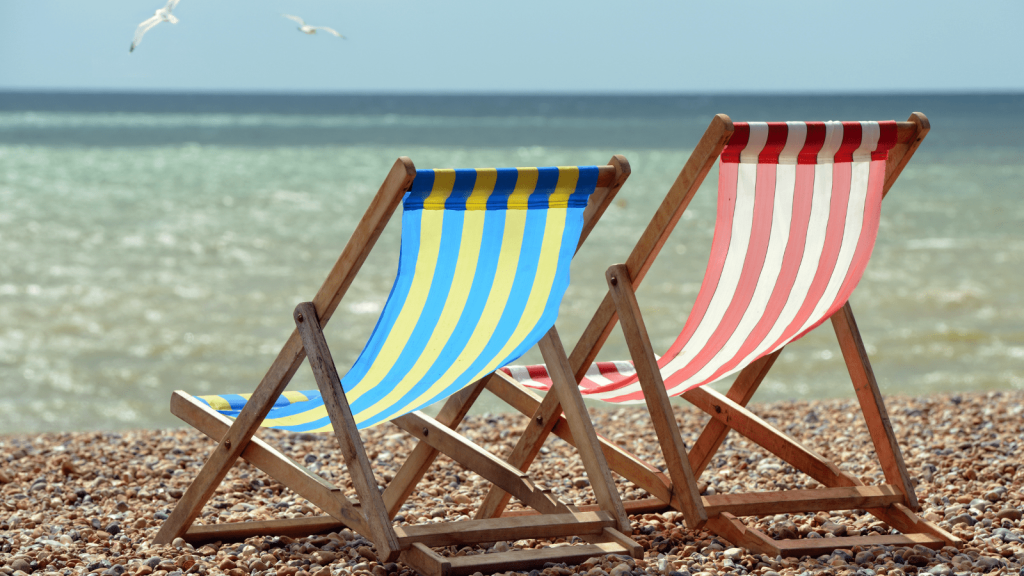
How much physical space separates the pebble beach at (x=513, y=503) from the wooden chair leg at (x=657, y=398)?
0.15 metres

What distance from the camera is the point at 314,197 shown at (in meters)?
16.4

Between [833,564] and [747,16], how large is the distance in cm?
5229

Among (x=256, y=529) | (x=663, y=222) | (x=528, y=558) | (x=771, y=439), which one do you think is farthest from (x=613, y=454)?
(x=256, y=529)

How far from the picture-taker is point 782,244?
245cm

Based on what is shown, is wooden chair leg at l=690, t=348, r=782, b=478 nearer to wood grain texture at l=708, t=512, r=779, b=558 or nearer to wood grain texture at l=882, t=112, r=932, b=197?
wood grain texture at l=708, t=512, r=779, b=558

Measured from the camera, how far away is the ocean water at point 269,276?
623cm

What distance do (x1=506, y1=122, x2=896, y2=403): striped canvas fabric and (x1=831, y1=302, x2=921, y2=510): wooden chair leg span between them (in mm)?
140

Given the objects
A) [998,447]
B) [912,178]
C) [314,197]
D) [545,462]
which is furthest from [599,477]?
[912,178]

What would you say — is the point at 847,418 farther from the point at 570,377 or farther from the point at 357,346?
the point at 357,346

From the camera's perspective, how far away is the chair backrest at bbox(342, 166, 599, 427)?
2072 mm

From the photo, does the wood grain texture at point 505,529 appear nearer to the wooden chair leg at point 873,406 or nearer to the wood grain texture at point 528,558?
the wood grain texture at point 528,558

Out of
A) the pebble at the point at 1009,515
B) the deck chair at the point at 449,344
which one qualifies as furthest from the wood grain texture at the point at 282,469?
the pebble at the point at 1009,515

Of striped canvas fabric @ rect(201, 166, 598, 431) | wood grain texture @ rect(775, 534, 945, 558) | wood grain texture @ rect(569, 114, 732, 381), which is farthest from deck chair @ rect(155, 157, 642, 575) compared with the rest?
wood grain texture @ rect(775, 534, 945, 558)

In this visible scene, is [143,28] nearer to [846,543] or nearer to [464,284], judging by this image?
[464,284]
